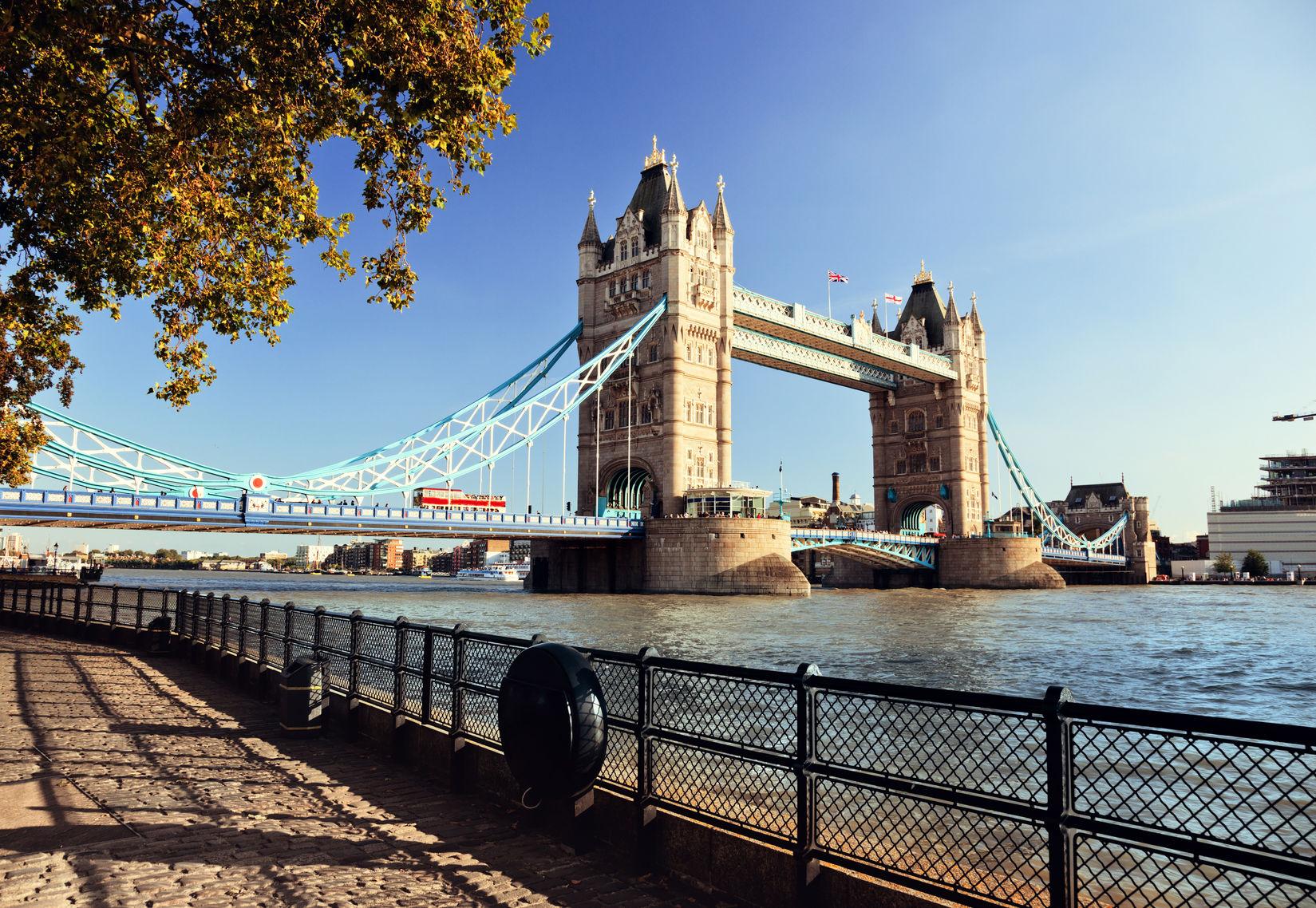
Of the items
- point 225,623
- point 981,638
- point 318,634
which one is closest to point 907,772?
point 318,634

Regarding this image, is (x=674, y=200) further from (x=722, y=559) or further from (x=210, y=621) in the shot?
(x=210, y=621)

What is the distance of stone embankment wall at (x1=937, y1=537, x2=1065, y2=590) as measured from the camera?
77688 mm

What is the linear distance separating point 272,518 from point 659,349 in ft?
96.3

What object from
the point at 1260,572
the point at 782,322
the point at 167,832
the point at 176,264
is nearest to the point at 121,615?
the point at 176,264

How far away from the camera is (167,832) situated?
628 centimetres

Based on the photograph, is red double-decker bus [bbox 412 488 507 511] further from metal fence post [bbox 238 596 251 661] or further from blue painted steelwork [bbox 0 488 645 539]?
metal fence post [bbox 238 596 251 661]

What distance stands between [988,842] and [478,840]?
446 cm

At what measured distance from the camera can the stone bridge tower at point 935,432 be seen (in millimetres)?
90500

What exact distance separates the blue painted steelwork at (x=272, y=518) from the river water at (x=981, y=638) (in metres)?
4.23

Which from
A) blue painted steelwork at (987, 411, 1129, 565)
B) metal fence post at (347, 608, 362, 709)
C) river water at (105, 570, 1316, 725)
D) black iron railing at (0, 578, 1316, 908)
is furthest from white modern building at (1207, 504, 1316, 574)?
metal fence post at (347, 608, 362, 709)

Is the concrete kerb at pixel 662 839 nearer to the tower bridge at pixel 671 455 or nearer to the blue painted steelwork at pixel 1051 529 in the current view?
the tower bridge at pixel 671 455

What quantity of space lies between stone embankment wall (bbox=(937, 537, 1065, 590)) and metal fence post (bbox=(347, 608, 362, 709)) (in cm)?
7480

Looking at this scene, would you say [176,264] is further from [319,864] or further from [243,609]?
[319,864]

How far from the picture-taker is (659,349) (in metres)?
66.9
